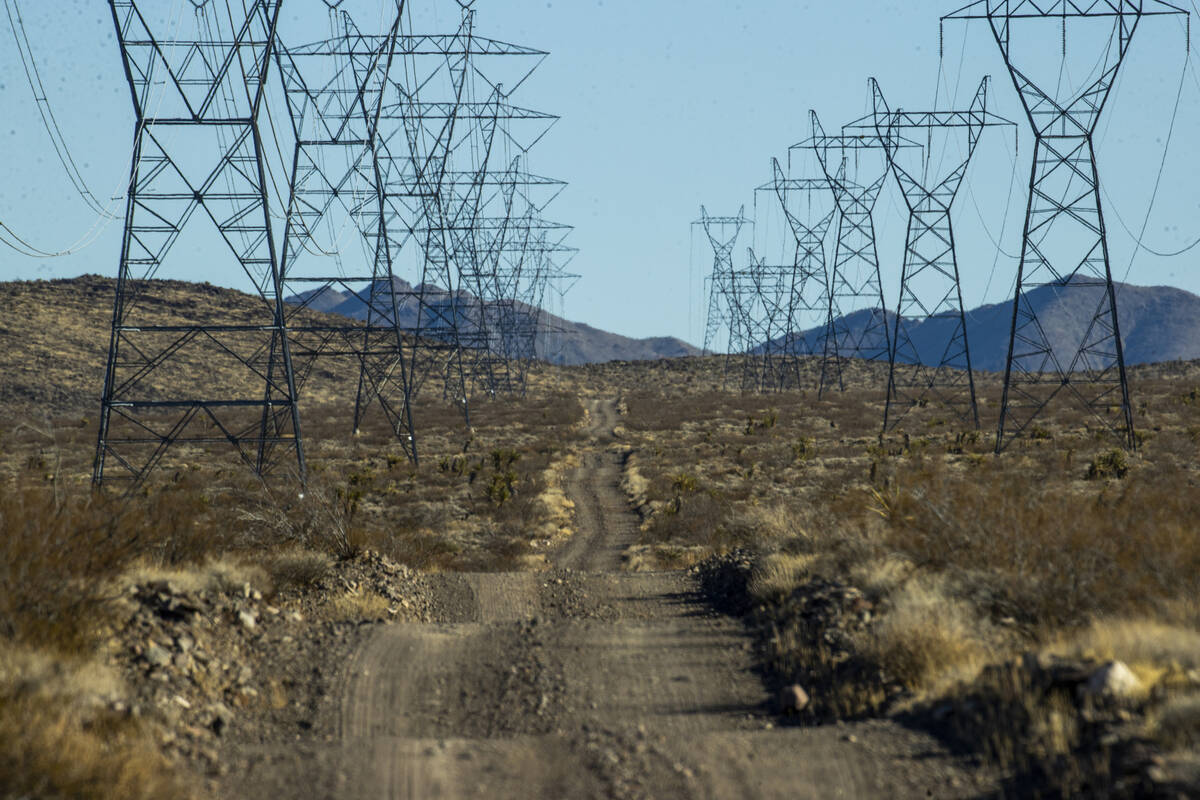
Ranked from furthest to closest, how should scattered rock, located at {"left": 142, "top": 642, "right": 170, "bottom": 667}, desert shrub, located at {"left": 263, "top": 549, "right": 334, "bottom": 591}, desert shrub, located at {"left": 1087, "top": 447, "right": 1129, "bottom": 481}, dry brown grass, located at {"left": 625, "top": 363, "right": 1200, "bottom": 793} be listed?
desert shrub, located at {"left": 1087, "top": 447, "right": 1129, "bottom": 481} < desert shrub, located at {"left": 263, "top": 549, "right": 334, "bottom": 591} < scattered rock, located at {"left": 142, "top": 642, "right": 170, "bottom": 667} < dry brown grass, located at {"left": 625, "top": 363, "right": 1200, "bottom": 793}

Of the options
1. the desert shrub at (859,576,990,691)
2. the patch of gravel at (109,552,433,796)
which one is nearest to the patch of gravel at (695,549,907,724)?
the desert shrub at (859,576,990,691)

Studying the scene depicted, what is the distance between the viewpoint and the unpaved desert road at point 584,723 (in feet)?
23.1

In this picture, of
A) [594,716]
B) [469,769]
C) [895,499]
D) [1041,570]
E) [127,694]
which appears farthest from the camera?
[895,499]

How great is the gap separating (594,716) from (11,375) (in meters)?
80.4

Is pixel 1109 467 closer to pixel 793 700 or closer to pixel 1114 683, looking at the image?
pixel 793 700

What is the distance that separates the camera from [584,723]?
8852mm

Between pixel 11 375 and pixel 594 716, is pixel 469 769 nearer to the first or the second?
pixel 594 716

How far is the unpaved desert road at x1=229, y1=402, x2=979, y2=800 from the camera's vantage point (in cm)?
704

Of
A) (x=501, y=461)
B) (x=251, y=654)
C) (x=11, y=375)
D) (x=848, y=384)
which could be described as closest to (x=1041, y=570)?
(x=251, y=654)

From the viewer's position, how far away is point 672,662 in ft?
35.6

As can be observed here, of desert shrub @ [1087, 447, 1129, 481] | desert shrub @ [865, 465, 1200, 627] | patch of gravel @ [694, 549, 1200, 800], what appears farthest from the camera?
desert shrub @ [1087, 447, 1129, 481]

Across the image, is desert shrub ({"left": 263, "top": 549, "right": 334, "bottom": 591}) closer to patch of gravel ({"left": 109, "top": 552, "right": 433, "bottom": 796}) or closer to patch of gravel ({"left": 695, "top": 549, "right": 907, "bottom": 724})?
Result: patch of gravel ({"left": 109, "top": 552, "right": 433, "bottom": 796})

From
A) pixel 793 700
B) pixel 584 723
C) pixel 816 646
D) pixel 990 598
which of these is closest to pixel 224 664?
pixel 584 723

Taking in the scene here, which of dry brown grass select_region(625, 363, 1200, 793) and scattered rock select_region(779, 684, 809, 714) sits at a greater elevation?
dry brown grass select_region(625, 363, 1200, 793)
